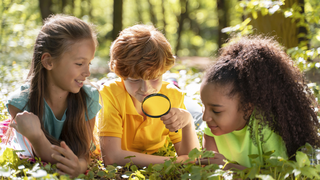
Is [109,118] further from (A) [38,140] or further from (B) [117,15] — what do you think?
(B) [117,15]

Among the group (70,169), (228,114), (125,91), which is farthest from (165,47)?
(70,169)

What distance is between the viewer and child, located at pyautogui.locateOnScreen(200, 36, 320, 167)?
2.33 meters

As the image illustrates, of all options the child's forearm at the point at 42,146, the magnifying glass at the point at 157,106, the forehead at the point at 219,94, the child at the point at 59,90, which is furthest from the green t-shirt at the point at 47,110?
the forehead at the point at 219,94

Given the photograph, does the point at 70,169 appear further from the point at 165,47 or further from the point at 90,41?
the point at 165,47

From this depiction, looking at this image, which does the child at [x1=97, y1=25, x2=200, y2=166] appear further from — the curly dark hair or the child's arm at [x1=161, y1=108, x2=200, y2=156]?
the curly dark hair

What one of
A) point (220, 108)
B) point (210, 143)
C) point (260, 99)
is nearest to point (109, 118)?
point (210, 143)

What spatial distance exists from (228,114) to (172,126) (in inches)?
22.2

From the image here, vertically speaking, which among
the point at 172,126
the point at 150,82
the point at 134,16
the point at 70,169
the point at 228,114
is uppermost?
the point at 134,16

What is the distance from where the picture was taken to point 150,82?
9.37ft

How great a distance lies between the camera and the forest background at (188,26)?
16.1ft

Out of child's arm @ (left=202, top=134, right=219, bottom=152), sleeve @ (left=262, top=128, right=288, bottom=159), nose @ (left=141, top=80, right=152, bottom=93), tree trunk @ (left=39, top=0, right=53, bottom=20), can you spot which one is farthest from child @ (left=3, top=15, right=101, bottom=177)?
tree trunk @ (left=39, top=0, right=53, bottom=20)

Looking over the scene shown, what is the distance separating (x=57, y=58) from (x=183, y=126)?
135 centimetres

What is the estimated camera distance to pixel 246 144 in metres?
2.55

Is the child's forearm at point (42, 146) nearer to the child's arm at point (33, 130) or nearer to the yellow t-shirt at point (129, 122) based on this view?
the child's arm at point (33, 130)
